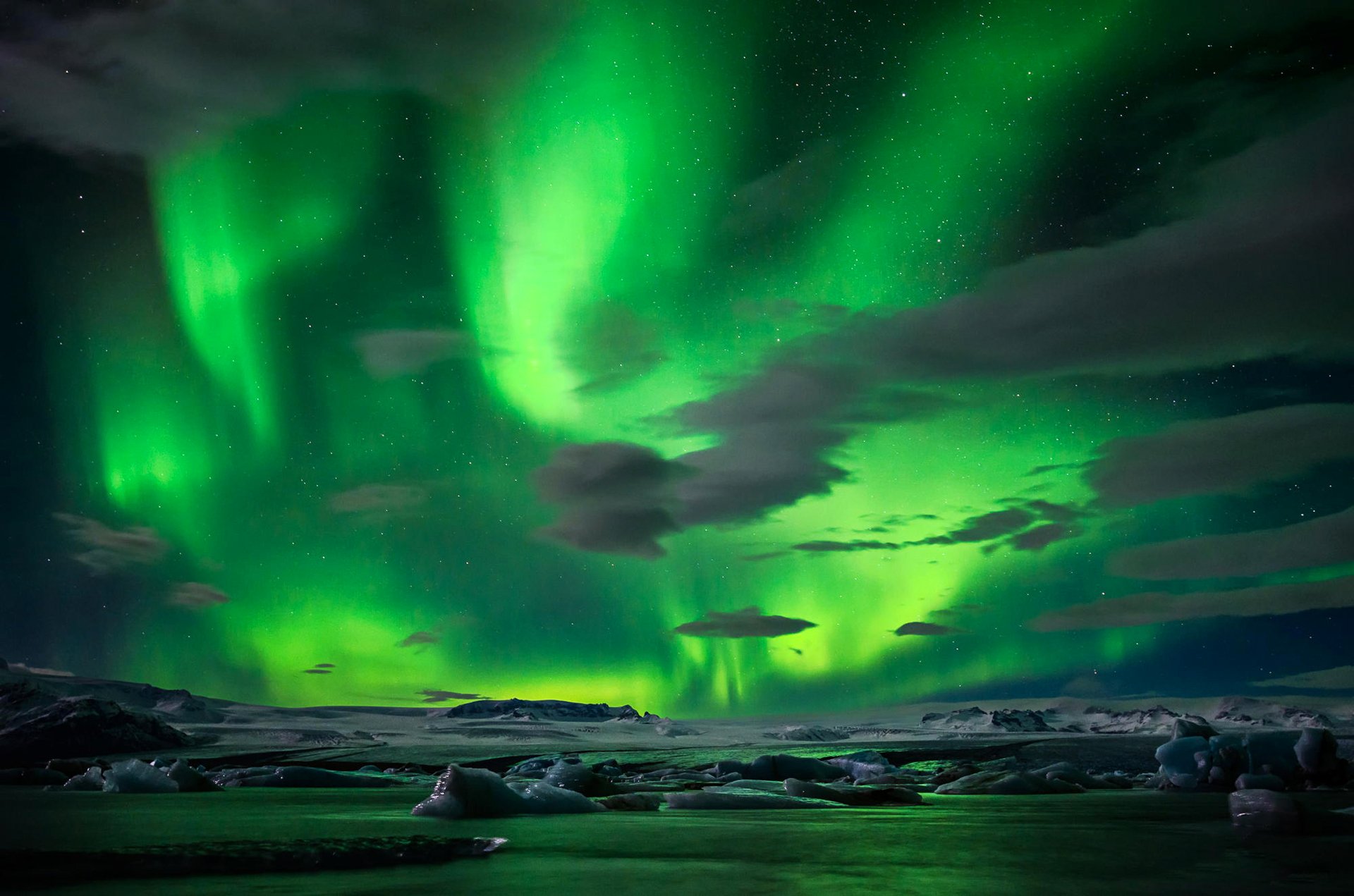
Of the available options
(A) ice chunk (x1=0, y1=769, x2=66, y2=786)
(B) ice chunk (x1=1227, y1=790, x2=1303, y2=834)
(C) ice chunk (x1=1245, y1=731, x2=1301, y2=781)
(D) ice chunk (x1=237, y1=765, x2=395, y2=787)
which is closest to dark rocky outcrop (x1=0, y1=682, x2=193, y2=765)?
(A) ice chunk (x1=0, y1=769, x2=66, y2=786)

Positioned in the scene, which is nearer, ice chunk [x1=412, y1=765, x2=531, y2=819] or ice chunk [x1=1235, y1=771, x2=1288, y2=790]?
ice chunk [x1=412, y1=765, x2=531, y2=819]

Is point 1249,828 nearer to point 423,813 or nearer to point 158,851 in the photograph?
point 423,813

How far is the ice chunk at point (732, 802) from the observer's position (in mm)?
12500

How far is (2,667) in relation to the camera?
264 feet

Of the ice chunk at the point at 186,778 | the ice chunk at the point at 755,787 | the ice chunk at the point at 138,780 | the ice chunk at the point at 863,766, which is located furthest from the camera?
the ice chunk at the point at 863,766

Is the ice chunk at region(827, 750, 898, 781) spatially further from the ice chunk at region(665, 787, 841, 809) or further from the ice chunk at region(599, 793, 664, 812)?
the ice chunk at region(599, 793, 664, 812)

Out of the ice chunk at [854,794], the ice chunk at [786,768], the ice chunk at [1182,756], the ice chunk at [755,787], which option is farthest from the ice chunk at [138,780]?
the ice chunk at [1182,756]

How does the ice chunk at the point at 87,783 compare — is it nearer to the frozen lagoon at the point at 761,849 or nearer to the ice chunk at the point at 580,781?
the frozen lagoon at the point at 761,849

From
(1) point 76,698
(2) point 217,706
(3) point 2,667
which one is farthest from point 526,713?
(1) point 76,698

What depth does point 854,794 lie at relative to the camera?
46.5 feet

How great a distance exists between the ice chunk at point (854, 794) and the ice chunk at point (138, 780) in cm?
1261

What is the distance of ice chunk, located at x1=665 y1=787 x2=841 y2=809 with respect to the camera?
1250 cm

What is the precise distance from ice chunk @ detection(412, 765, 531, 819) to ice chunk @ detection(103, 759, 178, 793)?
10.7m

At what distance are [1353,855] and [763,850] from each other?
4274 mm
